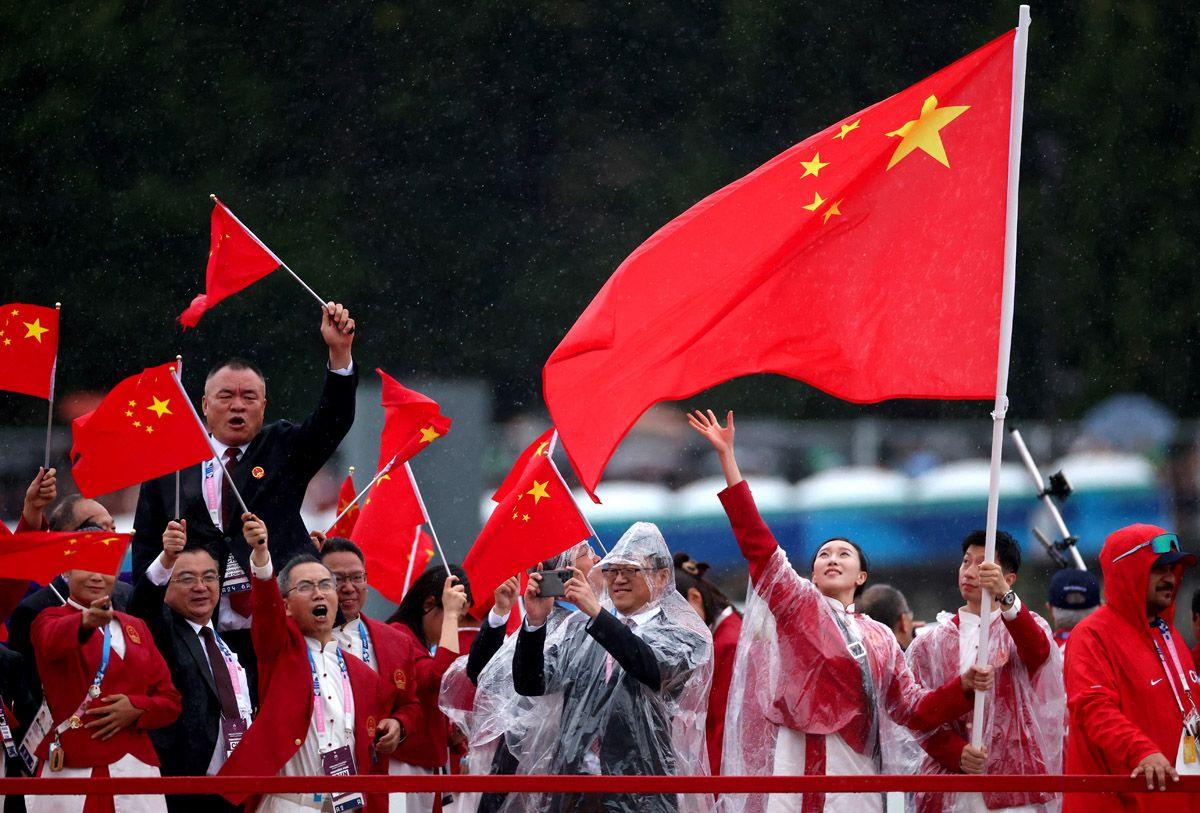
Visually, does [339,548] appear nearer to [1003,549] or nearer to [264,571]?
[264,571]

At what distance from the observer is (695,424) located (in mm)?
5398

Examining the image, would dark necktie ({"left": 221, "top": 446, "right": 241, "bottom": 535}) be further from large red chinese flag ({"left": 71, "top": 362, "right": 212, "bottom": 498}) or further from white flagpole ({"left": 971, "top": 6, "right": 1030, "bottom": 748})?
white flagpole ({"left": 971, "top": 6, "right": 1030, "bottom": 748})

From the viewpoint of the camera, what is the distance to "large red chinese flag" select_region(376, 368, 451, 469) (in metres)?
7.38

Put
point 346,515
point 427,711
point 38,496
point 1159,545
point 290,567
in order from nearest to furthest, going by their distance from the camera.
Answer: point 290,567
point 1159,545
point 38,496
point 427,711
point 346,515

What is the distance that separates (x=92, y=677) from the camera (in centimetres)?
573

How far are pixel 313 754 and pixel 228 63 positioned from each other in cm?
1349

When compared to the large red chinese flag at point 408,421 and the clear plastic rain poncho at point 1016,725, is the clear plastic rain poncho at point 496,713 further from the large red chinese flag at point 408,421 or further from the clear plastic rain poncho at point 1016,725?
the large red chinese flag at point 408,421

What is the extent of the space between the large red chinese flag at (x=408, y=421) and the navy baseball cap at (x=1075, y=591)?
8.08 feet

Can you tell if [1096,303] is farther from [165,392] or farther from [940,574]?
[165,392]

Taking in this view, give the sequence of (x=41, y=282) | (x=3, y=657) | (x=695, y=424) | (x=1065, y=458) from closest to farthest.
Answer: (x=695, y=424) → (x=3, y=657) → (x=41, y=282) → (x=1065, y=458)

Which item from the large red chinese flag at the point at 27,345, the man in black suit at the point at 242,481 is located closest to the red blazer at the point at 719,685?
the man in black suit at the point at 242,481

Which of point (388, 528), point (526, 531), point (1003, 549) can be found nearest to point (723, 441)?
point (526, 531)

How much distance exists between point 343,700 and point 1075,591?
3009mm

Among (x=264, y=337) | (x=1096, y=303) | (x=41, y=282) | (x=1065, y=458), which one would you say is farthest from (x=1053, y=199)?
(x=41, y=282)
